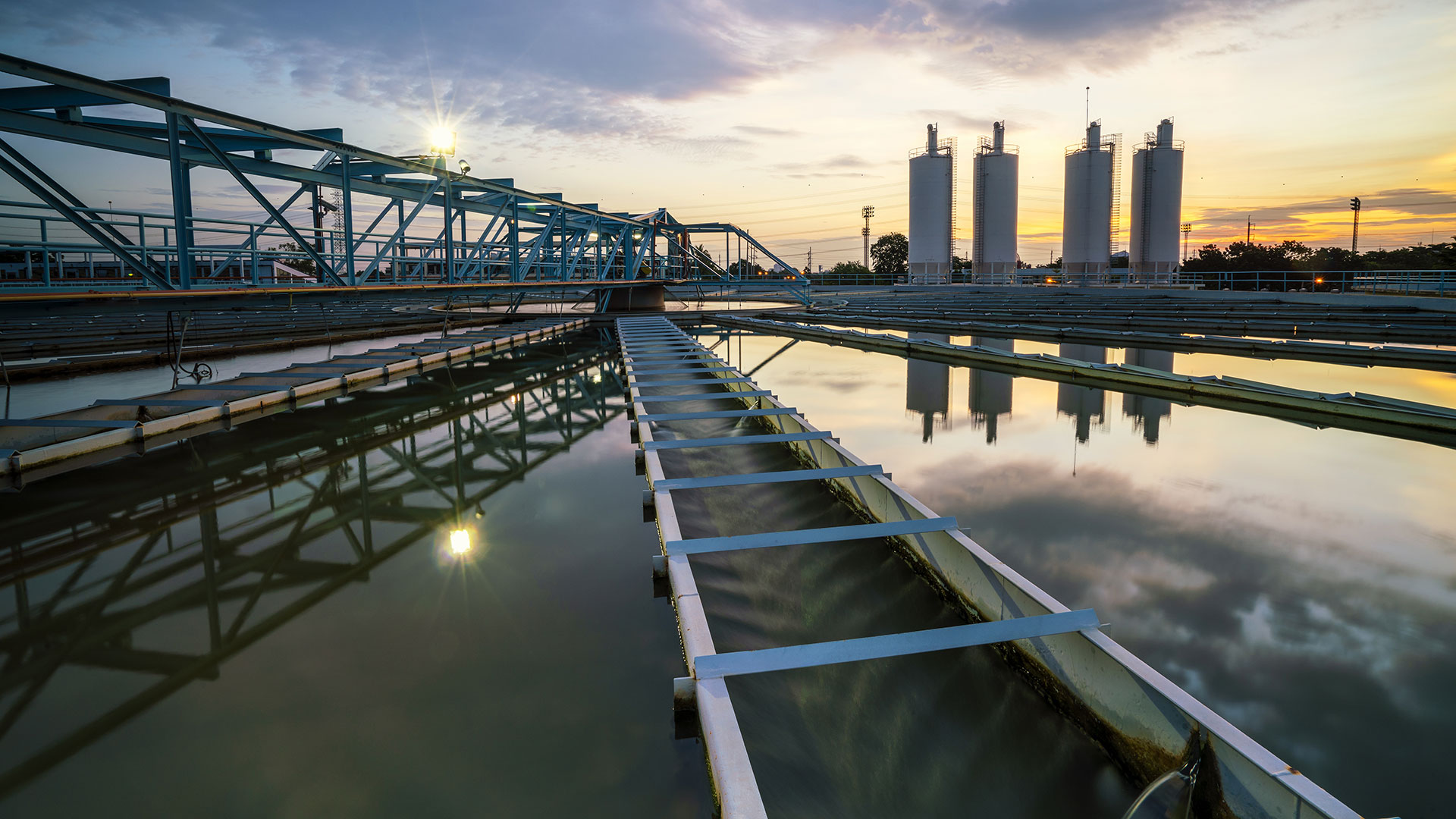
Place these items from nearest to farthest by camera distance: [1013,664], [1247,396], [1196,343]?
[1013,664] < [1247,396] < [1196,343]

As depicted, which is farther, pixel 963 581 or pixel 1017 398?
pixel 1017 398

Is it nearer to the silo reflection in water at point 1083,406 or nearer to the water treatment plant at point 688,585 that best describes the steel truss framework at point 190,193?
the water treatment plant at point 688,585

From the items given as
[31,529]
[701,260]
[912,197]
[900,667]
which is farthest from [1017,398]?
[912,197]

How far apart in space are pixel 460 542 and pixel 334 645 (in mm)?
1263

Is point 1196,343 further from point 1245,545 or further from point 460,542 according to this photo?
point 460,542

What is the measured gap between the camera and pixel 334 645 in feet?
10.1

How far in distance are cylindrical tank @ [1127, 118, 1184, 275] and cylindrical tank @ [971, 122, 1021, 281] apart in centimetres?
673

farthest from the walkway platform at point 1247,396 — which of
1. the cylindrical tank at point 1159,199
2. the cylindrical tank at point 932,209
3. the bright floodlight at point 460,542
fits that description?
the cylindrical tank at point 1159,199

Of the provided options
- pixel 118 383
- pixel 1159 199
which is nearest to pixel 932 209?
pixel 1159 199

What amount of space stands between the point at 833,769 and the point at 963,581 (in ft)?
4.15

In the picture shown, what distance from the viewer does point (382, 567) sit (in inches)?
154

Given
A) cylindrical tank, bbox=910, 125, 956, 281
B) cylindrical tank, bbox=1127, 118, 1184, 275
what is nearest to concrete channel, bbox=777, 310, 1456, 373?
cylindrical tank, bbox=910, 125, 956, 281

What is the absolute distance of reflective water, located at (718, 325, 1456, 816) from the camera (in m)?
2.57

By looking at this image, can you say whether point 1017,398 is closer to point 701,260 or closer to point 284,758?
point 284,758
